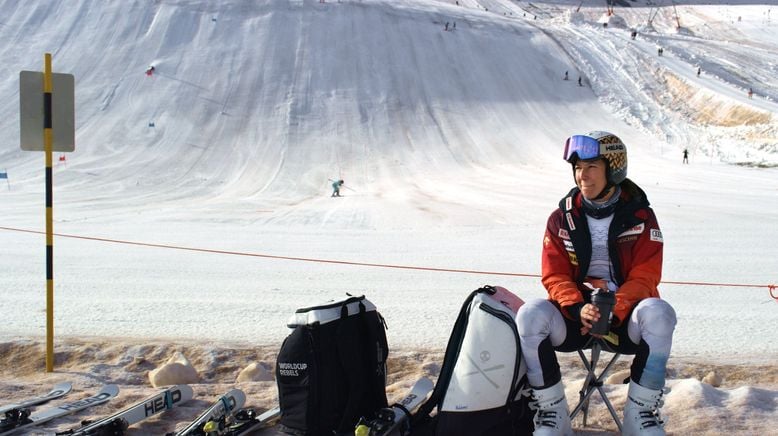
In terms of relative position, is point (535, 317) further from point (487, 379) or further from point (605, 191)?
point (605, 191)

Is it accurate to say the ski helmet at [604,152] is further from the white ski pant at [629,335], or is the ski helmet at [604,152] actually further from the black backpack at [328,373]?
the black backpack at [328,373]

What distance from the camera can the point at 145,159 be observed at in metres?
27.3

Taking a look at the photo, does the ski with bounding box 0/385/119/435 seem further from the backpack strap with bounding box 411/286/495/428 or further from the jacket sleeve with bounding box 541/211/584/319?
the jacket sleeve with bounding box 541/211/584/319

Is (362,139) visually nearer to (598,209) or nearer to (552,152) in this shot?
(552,152)

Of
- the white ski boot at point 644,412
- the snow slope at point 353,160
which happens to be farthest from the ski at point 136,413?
the white ski boot at point 644,412

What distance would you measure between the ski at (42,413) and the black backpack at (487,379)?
189cm

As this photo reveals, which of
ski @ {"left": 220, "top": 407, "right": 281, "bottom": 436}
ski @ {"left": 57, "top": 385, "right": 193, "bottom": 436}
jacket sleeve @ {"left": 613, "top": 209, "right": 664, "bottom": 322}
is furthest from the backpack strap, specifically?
ski @ {"left": 57, "top": 385, "right": 193, "bottom": 436}

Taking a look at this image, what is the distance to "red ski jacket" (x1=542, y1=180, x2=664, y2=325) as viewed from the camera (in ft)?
10.4

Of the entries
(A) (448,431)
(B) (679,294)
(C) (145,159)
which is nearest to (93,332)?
(A) (448,431)

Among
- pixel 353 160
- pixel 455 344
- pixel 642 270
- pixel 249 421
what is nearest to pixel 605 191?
pixel 642 270

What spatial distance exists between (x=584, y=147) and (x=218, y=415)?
2.18 metres

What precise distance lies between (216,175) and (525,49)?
2350 cm

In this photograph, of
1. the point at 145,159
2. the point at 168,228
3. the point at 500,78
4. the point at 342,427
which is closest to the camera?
the point at 342,427

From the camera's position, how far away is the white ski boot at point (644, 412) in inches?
117
